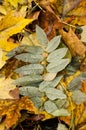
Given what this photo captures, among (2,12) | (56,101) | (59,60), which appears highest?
(2,12)

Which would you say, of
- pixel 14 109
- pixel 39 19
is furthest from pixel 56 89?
pixel 39 19

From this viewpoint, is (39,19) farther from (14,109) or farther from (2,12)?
(14,109)

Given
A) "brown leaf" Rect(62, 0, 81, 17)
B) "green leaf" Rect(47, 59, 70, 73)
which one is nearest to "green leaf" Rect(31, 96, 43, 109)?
A: "green leaf" Rect(47, 59, 70, 73)

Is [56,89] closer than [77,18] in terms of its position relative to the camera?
Yes

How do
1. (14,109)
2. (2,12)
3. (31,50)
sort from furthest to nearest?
(2,12) → (31,50) → (14,109)

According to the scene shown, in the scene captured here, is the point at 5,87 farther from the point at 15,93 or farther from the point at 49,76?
the point at 49,76

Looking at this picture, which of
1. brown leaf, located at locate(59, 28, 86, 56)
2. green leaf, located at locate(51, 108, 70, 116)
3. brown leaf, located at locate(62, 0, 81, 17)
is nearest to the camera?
green leaf, located at locate(51, 108, 70, 116)

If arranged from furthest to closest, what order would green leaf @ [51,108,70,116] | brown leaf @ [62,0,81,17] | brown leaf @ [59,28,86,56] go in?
brown leaf @ [62,0,81,17] → brown leaf @ [59,28,86,56] → green leaf @ [51,108,70,116]

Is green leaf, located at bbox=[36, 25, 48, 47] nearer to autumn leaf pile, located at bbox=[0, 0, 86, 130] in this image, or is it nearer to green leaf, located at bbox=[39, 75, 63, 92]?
autumn leaf pile, located at bbox=[0, 0, 86, 130]

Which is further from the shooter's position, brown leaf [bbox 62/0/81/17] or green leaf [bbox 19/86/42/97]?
brown leaf [bbox 62/0/81/17]
